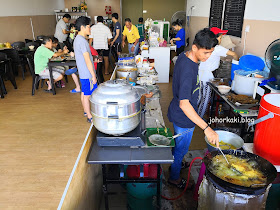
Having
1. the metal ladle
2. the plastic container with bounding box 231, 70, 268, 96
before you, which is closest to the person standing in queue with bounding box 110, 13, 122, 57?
the plastic container with bounding box 231, 70, 268, 96

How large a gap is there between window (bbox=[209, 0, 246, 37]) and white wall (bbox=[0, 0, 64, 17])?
5746mm

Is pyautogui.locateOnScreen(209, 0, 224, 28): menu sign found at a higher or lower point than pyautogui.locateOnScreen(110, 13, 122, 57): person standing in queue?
higher

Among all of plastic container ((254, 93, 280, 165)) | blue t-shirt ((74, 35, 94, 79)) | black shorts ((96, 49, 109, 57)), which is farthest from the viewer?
black shorts ((96, 49, 109, 57))

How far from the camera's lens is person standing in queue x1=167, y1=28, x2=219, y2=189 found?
1.61m

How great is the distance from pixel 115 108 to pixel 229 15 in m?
3.89

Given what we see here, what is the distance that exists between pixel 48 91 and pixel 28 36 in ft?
12.8

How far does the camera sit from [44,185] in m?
Answer: 2.13

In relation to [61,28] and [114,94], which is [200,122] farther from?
[61,28]

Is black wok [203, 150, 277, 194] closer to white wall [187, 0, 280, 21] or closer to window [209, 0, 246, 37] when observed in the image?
white wall [187, 0, 280, 21]

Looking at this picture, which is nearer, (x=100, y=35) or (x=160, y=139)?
(x=160, y=139)

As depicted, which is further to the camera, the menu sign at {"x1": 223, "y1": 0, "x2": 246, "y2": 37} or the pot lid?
the menu sign at {"x1": 223, "y1": 0, "x2": 246, "y2": 37}

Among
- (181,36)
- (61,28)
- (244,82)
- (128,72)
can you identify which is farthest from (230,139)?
(61,28)

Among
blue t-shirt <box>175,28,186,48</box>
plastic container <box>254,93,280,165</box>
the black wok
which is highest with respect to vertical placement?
blue t-shirt <box>175,28,186,48</box>

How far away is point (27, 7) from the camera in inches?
297
